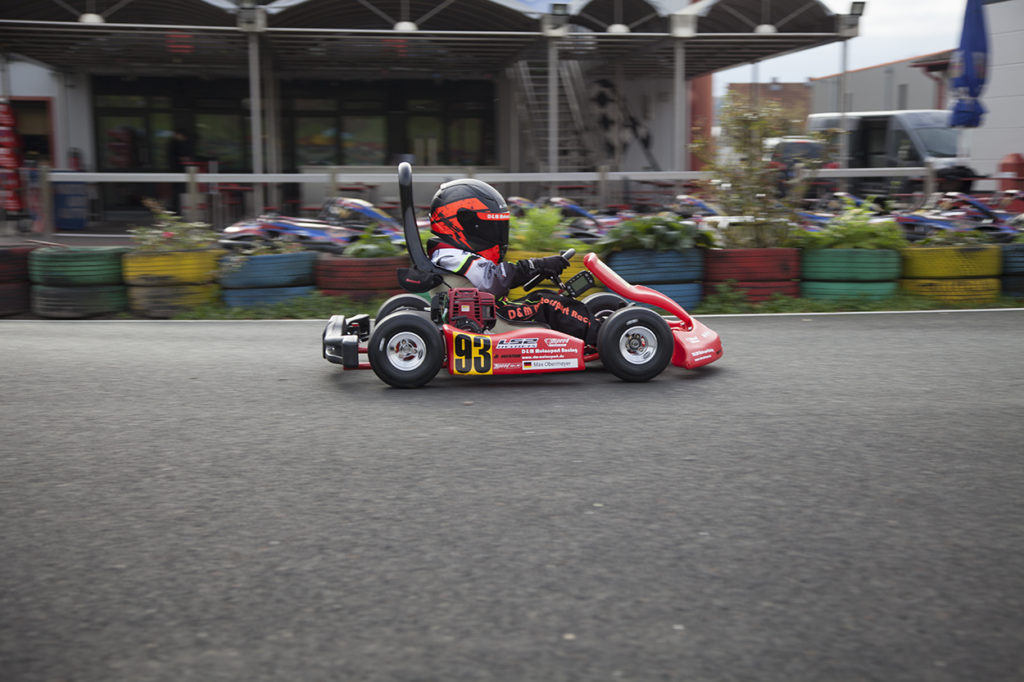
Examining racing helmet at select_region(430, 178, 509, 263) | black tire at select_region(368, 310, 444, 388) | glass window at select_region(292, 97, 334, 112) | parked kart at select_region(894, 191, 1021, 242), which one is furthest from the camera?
glass window at select_region(292, 97, 334, 112)

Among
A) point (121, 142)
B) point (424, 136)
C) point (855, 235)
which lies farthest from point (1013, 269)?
point (121, 142)

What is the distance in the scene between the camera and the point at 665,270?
30.1ft

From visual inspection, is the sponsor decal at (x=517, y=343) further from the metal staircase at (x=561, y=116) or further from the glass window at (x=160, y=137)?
the glass window at (x=160, y=137)

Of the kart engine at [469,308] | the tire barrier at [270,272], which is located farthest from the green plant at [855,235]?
the kart engine at [469,308]

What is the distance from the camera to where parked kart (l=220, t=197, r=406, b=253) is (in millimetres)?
11750

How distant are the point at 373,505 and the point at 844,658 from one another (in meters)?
1.84

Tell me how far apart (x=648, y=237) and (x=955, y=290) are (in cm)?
306

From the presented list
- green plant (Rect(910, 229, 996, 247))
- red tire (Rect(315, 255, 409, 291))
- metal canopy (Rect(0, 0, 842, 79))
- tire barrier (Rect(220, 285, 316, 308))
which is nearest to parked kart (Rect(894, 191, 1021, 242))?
green plant (Rect(910, 229, 996, 247))

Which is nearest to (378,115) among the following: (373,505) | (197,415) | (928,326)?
(928,326)

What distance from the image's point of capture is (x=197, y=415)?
5281 millimetres

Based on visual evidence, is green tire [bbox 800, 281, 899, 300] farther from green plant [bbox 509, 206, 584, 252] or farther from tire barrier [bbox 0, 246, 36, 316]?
tire barrier [bbox 0, 246, 36, 316]

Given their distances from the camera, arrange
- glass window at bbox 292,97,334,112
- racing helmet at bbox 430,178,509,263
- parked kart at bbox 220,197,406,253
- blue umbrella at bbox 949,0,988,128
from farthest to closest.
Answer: glass window at bbox 292,97,334,112, blue umbrella at bbox 949,0,988,128, parked kart at bbox 220,197,406,253, racing helmet at bbox 430,178,509,263

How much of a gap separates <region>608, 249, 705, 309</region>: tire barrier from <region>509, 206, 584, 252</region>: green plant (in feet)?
2.17

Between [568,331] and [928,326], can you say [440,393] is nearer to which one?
[568,331]
